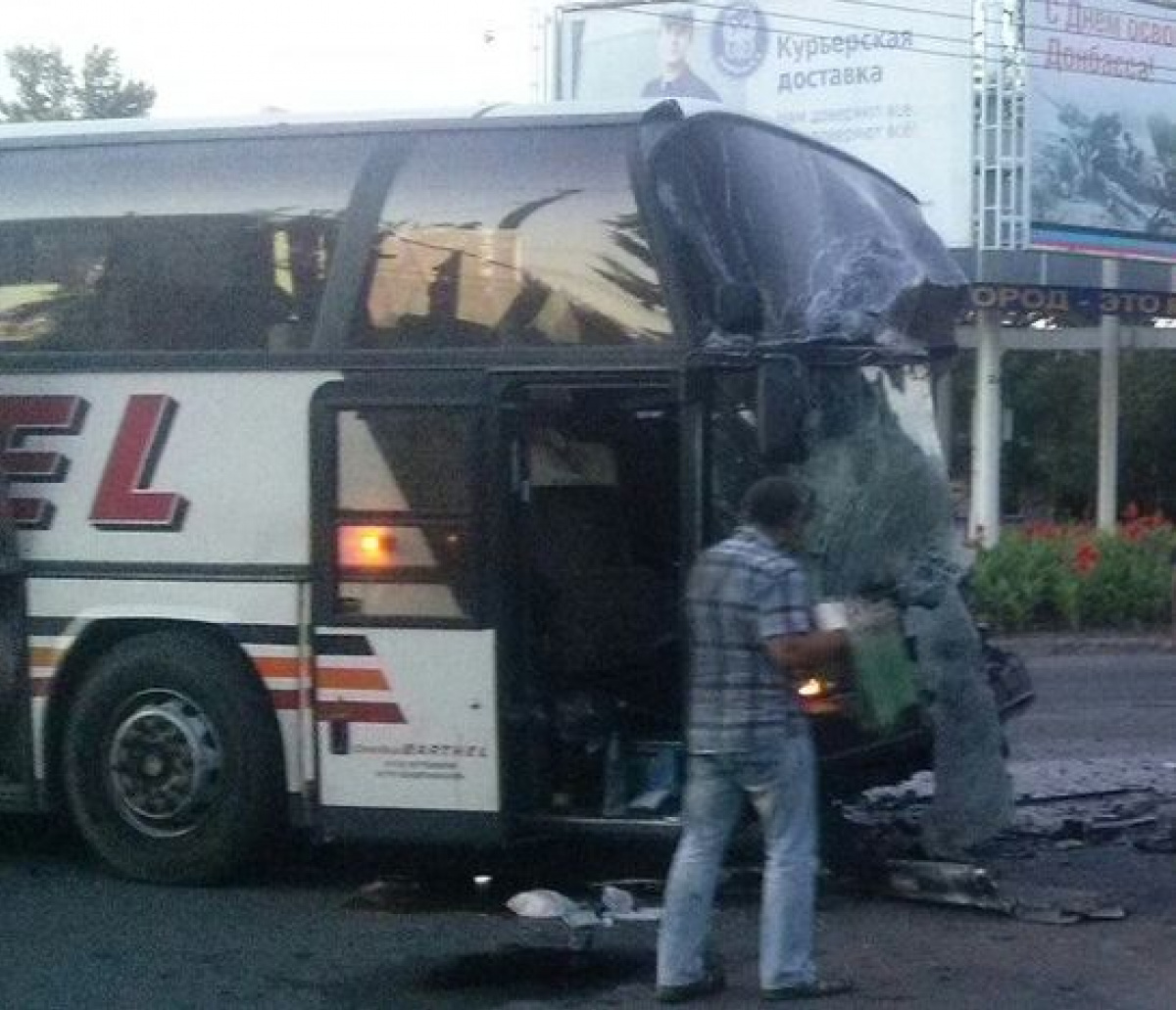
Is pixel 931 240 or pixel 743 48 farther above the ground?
pixel 743 48

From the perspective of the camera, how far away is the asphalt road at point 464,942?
28.6ft

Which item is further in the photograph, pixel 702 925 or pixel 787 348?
pixel 787 348

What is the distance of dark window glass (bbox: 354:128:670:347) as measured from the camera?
10078 mm

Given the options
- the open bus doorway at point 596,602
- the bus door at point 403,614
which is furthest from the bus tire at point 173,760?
the open bus doorway at point 596,602

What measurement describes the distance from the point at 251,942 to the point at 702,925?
7.10 ft

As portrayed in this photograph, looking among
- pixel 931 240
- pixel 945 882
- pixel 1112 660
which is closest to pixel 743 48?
pixel 1112 660

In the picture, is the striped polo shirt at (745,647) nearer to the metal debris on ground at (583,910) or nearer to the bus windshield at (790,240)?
the metal debris on ground at (583,910)

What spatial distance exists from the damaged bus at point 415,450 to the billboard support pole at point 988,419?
21.3 metres

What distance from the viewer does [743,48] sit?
120 feet

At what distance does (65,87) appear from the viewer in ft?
225

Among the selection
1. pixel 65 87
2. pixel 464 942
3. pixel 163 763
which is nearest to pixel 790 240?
pixel 464 942

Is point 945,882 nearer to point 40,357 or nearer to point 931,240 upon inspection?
point 931,240

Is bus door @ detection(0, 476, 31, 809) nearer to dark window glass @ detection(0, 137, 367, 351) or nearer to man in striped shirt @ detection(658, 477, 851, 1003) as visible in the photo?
dark window glass @ detection(0, 137, 367, 351)

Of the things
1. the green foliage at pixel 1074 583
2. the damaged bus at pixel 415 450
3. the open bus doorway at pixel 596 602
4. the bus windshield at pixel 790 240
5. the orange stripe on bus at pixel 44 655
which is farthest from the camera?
the green foliage at pixel 1074 583
